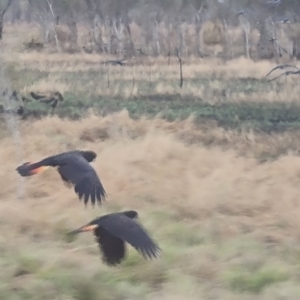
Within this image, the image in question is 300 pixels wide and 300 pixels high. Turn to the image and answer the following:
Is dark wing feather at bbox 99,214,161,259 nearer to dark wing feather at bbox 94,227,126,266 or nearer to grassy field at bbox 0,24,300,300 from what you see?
dark wing feather at bbox 94,227,126,266

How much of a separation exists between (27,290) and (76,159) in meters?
1.29

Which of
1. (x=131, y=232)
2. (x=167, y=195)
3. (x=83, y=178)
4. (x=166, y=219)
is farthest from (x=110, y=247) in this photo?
(x=167, y=195)

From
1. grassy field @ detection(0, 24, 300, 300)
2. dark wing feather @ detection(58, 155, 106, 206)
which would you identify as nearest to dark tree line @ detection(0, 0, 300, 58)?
grassy field @ detection(0, 24, 300, 300)

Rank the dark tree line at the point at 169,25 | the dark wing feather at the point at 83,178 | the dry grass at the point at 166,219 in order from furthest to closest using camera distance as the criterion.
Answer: the dark tree line at the point at 169,25 → the dark wing feather at the point at 83,178 → the dry grass at the point at 166,219

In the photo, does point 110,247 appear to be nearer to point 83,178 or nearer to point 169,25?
point 83,178

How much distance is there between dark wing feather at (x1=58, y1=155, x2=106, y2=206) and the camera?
4.84 m

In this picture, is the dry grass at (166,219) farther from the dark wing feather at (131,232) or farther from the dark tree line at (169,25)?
the dark tree line at (169,25)

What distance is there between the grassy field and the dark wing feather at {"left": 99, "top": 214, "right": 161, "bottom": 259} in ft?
0.96

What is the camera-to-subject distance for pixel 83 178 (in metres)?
4.95

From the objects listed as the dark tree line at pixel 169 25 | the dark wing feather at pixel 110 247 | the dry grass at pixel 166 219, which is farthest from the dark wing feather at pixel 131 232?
the dark tree line at pixel 169 25

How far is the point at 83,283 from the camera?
14.2ft

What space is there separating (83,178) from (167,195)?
2009 mm

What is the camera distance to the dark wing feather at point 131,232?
4270 mm

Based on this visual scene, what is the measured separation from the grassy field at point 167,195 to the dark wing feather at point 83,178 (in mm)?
429
